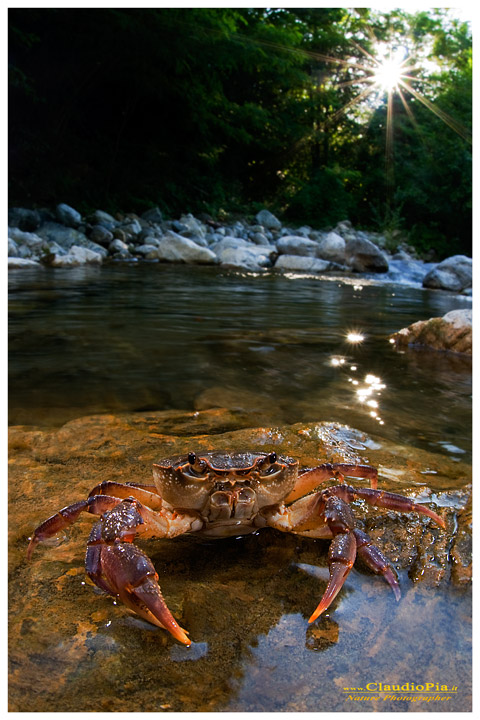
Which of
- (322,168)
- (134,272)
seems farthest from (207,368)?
(322,168)

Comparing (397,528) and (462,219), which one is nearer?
(397,528)

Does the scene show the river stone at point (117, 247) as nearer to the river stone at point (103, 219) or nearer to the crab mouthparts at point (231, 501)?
the river stone at point (103, 219)

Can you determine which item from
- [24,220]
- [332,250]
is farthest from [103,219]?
[332,250]

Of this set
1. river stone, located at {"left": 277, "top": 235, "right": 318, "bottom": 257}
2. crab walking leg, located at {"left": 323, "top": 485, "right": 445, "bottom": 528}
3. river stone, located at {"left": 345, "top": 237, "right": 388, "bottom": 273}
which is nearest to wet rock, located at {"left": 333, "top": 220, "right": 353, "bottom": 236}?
river stone, located at {"left": 277, "top": 235, "right": 318, "bottom": 257}

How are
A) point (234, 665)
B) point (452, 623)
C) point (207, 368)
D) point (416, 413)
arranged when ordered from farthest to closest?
point (207, 368) < point (416, 413) < point (452, 623) < point (234, 665)

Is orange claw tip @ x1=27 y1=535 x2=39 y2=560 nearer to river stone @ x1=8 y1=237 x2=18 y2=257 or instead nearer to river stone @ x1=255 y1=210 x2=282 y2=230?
river stone @ x1=8 y1=237 x2=18 y2=257

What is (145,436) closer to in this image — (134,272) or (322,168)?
(134,272)

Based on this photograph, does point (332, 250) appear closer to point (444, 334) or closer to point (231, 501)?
point (444, 334)
